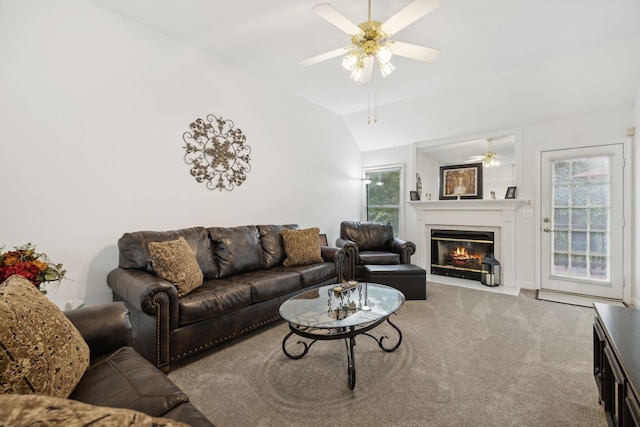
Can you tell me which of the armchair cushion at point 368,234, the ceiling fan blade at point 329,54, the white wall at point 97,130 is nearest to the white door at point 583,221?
Result: the armchair cushion at point 368,234

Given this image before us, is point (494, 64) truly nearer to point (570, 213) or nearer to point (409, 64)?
point (409, 64)

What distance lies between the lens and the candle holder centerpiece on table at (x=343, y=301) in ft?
6.83

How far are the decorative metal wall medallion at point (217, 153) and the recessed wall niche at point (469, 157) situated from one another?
313cm

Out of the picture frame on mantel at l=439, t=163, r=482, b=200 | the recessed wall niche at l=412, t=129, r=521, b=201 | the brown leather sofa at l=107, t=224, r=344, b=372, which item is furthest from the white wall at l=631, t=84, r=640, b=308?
the brown leather sofa at l=107, t=224, r=344, b=372

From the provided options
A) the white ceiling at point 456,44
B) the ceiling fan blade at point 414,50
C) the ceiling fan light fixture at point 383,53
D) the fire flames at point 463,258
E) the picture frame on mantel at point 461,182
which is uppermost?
the white ceiling at point 456,44

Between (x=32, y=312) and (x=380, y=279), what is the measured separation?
3148 mm

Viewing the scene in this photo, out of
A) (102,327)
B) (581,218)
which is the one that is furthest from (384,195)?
(102,327)

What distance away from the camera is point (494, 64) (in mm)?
3303

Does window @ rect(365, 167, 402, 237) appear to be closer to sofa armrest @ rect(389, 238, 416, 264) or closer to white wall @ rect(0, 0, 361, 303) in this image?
sofa armrest @ rect(389, 238, 416, 264)

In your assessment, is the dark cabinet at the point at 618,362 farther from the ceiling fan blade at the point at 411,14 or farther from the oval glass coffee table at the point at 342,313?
the ceiling fan blade at the point at 411,14

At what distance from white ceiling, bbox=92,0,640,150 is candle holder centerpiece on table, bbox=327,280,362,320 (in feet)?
8.06

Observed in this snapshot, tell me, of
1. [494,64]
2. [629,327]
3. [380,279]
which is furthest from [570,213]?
[629,327]

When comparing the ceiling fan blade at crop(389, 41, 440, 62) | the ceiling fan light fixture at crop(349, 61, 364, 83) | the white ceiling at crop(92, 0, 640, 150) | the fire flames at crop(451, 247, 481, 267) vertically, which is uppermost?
the white ceiling at crop(92, 0, 640, 150)

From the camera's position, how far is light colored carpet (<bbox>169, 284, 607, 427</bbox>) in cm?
161
